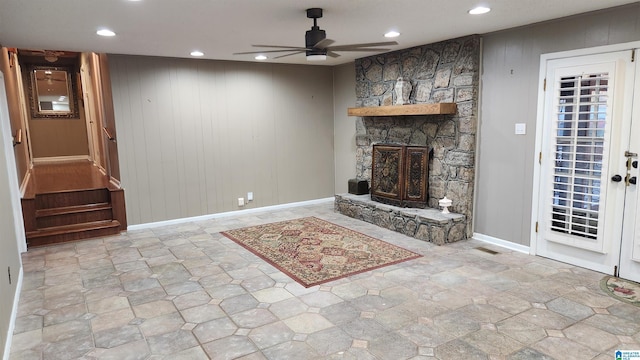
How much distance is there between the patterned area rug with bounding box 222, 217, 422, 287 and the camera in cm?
382

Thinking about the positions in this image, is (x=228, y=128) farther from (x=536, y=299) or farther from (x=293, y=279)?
(x=536, y=299)

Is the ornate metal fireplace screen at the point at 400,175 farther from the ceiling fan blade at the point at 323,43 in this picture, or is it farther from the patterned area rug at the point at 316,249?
the ceiling fan blade at the point at 323,43

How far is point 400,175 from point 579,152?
2.11 metres

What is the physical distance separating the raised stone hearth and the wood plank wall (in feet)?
4.67

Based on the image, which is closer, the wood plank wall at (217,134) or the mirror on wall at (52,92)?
the wood plank wall at (217,134)

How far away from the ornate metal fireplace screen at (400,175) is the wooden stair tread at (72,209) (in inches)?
148

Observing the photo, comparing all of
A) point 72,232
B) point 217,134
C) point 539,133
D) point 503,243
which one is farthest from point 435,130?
point 72,232

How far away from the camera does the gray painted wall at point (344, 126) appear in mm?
6539

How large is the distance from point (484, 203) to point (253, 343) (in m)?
3.20

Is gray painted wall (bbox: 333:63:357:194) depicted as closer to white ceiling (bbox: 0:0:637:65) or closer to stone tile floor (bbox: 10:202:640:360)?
white ceiling (bbox: 0:0:637:65)

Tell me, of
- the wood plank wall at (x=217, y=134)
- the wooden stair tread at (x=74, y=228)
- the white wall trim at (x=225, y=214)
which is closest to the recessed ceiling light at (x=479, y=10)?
the wood plank wall at (x=217, y=134)

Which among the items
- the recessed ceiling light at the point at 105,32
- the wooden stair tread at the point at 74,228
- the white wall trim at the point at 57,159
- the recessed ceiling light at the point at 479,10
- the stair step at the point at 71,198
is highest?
the recessed ceiling light at the point at 105,32

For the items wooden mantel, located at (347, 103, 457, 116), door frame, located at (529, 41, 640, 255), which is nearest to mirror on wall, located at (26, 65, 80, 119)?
wooden mantel, located at (347, 103, 457, 116)

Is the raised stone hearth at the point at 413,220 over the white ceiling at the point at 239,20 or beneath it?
beneath
